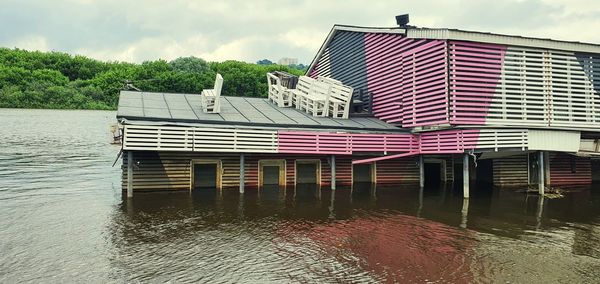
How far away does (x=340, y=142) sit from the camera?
→ 861 inches

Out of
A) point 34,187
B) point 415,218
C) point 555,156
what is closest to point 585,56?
point 555,156

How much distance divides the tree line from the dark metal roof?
42.5 meters

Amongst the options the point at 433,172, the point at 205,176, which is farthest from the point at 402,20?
the point at 205,176

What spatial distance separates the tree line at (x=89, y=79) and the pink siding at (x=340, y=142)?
50.5 m

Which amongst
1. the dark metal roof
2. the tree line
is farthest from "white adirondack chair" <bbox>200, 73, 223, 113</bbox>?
the tree line

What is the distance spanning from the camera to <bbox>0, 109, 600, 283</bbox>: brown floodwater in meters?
9.52

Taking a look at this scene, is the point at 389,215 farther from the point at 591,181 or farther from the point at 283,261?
the point at 591,181

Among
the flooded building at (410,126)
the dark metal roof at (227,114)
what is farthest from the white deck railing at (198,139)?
the dark metal roof at (227,114)

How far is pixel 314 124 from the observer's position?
2208 centimetres

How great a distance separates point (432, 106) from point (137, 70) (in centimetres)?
7564

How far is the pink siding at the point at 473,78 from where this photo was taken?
20.0 metres

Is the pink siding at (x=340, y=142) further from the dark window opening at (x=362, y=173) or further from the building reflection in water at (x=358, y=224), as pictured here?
the dark window opening at (x=362, y=173)

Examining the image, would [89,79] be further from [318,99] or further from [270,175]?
[270,175]

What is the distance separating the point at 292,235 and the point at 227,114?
11.3 metres
